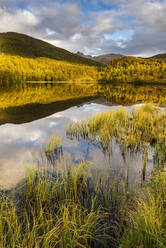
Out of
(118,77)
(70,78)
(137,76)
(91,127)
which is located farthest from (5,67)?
(91,127)

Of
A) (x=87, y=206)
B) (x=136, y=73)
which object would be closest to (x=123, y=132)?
(x=87, y=206)

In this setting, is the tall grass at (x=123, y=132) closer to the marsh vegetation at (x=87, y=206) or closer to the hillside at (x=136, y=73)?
the marsh vegetation at (x=87, y=206)

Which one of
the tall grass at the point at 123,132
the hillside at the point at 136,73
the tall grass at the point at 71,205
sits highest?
the hillside at the point at 136,73

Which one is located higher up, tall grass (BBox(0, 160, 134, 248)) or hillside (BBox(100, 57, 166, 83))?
hillside (BBox(100, 57, 166, 83))

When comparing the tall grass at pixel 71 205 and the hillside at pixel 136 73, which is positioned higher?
the hillside at pixel 136 73

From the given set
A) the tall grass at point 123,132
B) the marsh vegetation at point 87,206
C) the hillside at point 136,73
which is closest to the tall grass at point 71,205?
the marsh vegetation at point 87,206

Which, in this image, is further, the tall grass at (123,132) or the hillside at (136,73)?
the hillside at (136,73)

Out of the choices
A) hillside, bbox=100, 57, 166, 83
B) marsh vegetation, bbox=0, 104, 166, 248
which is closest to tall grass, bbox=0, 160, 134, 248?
marsh vegetation, bbox=0, 104, 166, 248

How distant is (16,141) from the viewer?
10.4 metres

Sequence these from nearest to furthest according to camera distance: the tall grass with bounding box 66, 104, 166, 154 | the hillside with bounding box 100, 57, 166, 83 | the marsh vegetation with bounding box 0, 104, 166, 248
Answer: the marsh vegetation with bounding box 0, 104, 166, 248, the tall grass with bounding box 66, 104, 166, 154, the hillside with bounding box 100, 57, 166, 83

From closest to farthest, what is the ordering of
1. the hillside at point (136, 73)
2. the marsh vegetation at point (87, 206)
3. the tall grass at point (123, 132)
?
the marsh vegetation at point (87, 206)
the tall grass at point (123, 132)
the hillside at point (136, 73)

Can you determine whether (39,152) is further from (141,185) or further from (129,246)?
(129,246)

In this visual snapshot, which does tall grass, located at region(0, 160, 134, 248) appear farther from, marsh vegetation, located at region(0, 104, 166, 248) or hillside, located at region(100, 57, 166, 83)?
hillside, located at region(100, 57, 166, 83)

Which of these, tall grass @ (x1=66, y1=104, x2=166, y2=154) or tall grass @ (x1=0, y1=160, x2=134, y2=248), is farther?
tall grass @ (x1=66, y1=104, x2=166, y2=154)
